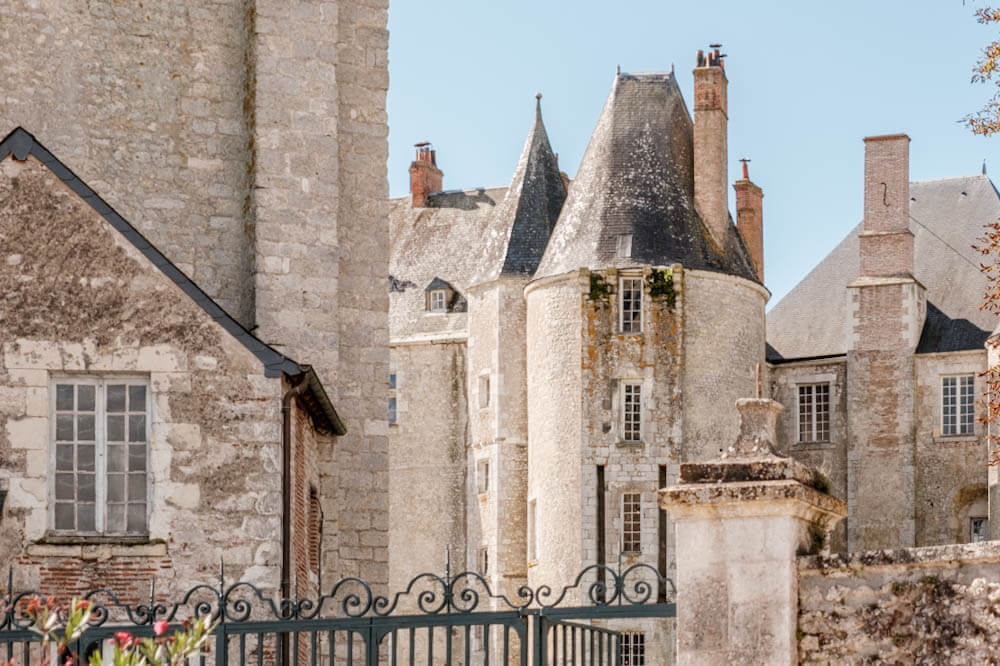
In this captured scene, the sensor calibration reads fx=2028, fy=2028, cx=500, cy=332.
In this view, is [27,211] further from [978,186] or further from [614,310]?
[978,186]

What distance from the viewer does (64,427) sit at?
1405 cm

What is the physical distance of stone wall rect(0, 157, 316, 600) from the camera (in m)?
13.9

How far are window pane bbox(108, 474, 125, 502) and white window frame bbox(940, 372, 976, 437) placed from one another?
31.1 metres

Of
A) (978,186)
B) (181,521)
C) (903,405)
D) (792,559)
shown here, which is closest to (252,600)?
(181,521)

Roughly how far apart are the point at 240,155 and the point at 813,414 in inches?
1107

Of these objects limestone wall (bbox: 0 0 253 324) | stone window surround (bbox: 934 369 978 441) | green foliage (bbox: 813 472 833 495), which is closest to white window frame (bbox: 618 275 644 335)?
stone window surround (bbox: 934 369 978 441)

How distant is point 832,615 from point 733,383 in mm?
32260

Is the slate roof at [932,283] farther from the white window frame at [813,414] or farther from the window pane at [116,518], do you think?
the window pane at [116,518]

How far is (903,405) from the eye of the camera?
43031 millimetres

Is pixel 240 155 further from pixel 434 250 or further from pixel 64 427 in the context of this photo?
pixel 434 250

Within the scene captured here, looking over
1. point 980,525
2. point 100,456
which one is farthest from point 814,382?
point 100,456

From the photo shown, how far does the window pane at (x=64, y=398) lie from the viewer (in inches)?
555

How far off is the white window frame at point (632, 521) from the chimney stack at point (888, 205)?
26.1 feet

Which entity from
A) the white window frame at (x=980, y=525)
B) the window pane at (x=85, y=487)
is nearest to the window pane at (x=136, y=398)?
the window pane at (x=85, y=487)
